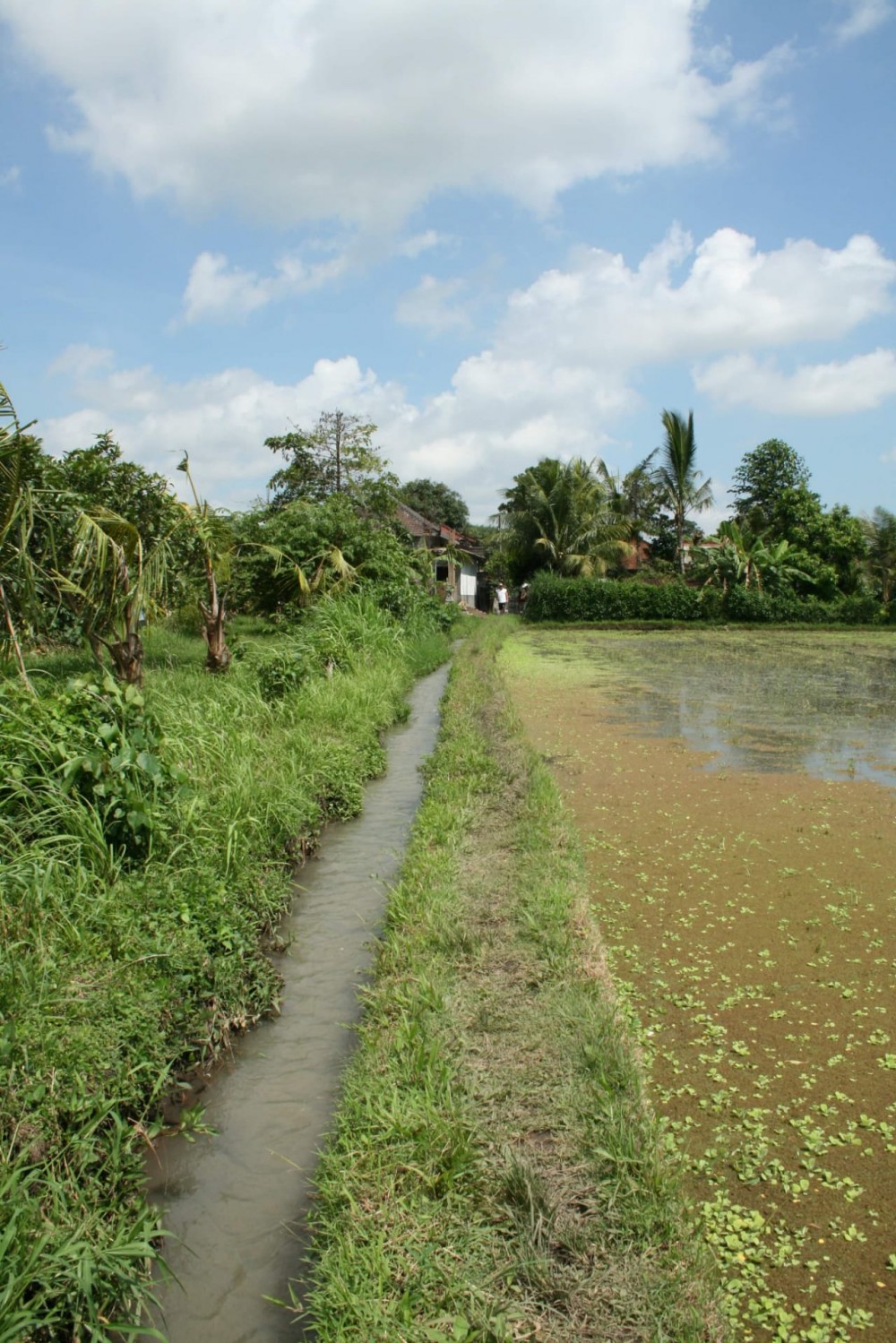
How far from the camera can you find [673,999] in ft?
12.0

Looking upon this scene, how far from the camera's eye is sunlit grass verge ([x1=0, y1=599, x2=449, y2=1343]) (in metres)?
2.34

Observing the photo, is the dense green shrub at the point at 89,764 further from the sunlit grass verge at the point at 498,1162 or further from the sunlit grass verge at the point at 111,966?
the sunlit grass verge at the point at 498,1162

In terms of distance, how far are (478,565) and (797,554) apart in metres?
18.3

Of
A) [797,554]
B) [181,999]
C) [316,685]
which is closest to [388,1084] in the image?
[181,999]

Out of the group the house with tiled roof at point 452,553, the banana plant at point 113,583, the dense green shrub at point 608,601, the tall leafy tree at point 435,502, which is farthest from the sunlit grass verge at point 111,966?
the tall leafy tree at point 435,502

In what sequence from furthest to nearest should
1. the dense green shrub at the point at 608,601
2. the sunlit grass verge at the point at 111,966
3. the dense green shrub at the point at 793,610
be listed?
1. the dense green shrub at the point at 608,601
2. the dense green shrub at the point at 793,610
3. the sunlit grass verge at the point at 111,966

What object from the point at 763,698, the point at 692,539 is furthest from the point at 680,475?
the point at 763,698

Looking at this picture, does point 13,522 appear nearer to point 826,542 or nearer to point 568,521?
point 568,521

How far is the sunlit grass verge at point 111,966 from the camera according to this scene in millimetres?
2344

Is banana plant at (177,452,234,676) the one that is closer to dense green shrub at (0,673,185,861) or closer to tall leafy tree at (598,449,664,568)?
dense green shrub at (0,673,185,861)

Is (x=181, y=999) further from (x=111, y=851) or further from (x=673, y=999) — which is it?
(x=673, y=999)

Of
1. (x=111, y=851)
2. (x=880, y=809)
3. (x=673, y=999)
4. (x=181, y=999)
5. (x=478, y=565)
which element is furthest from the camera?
(x=478, y=565)

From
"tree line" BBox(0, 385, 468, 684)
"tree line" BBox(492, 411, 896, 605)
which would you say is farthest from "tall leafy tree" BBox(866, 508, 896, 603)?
"tree line" BBox(0, 385, 468, 684)

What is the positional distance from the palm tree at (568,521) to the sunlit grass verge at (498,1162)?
2605 cm
